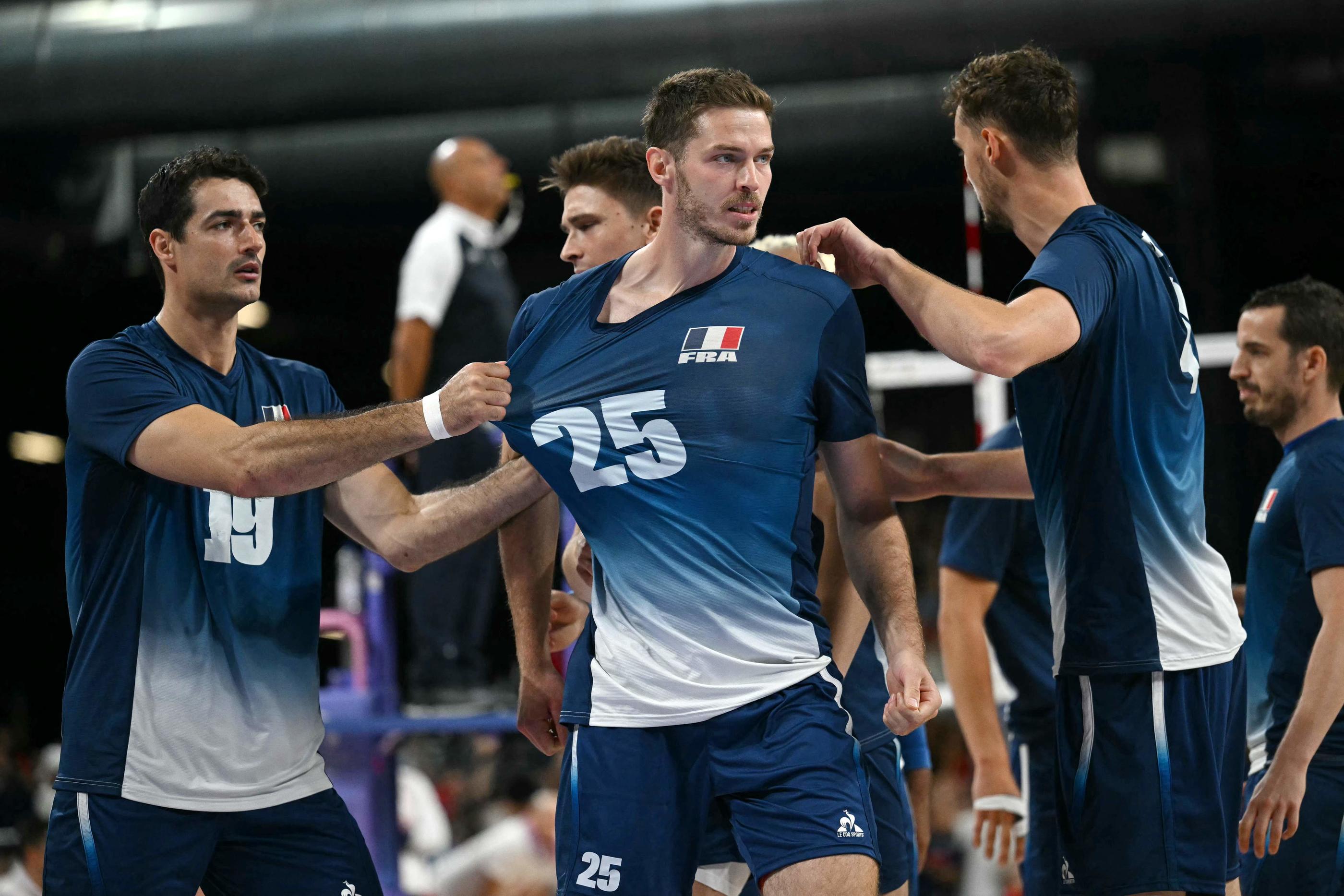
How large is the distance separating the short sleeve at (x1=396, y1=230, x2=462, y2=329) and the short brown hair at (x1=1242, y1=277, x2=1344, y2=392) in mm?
3805

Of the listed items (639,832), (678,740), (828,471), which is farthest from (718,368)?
(639,832)

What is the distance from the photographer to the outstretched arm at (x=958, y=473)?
142 inches

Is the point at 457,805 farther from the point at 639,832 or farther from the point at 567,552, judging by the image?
the point at 639,832

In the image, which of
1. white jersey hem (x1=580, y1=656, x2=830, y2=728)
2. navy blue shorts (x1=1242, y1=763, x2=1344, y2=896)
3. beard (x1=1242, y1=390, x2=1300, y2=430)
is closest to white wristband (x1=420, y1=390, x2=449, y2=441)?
white jersey hem (x1=580, y1=656, x2=830, y2=728)

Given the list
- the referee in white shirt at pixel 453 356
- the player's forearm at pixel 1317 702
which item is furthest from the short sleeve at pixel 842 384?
the referee in white shirt at pixel 453 356

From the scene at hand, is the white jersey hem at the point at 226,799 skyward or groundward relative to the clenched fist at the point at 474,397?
groundward

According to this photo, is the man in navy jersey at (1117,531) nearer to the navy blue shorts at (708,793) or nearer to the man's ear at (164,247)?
the navy blue shorts at (708,793)

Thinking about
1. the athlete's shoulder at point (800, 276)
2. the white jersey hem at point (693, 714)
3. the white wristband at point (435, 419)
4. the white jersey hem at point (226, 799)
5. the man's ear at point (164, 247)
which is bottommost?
the white jersey hem at point (226, 799)

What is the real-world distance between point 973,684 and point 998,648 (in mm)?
171

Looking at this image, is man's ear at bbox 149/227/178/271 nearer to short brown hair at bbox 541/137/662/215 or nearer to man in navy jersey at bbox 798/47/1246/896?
short brown hair at bbox 541/137/662/215

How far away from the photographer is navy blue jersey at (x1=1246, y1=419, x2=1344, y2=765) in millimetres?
4035

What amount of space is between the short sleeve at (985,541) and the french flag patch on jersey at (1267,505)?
0.74 m

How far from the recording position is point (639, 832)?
2723mm

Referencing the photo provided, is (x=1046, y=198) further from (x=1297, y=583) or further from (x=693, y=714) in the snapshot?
(x=1297, y=583)
